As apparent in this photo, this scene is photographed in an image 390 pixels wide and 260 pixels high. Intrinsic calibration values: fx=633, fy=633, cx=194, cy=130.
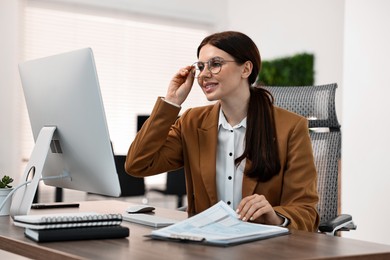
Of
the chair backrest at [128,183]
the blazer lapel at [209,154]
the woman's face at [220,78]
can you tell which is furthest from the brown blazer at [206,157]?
the chair backrest at [128,183]

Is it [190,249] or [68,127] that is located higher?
[68,127]

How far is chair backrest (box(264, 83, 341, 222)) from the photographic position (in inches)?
102

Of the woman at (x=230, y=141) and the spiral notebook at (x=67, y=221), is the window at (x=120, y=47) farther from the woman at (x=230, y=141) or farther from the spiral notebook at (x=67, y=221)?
the spiral notebook at (x=67, y=221)

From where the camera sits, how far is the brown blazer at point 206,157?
7.13 feet

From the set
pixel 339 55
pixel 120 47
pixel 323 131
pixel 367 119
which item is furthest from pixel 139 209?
pixel 120 47

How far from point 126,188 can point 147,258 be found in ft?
13.9

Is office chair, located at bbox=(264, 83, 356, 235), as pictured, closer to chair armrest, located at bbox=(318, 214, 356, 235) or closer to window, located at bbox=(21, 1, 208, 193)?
chair armrest, located at bbox=(318, 214, 356, 235)

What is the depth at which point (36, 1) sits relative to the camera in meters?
6.32

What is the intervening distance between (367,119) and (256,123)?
1.95m

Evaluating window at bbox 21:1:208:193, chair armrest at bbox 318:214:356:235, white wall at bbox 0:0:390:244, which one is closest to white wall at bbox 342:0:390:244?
white wall at bbox 0:0:390:244

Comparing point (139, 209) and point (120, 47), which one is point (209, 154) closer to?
point (139, 209)

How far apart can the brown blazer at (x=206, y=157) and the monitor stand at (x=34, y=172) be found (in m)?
0.51

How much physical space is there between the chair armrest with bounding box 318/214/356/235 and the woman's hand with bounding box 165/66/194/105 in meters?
0.70

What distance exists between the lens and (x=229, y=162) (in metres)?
2.29
